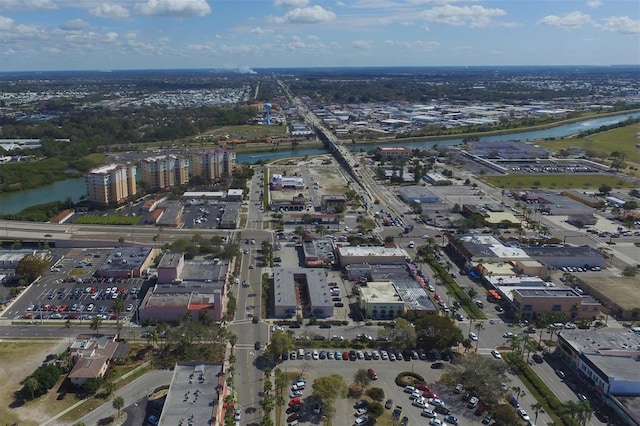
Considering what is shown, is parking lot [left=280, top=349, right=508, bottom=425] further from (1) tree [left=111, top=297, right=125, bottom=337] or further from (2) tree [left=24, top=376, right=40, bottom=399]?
(2) tree [left=24, top=376, right=40, bottom=399]

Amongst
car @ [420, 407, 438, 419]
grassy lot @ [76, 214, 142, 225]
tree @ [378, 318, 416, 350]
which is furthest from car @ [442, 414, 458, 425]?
grassy lot @ [76, 214, 142, 225]

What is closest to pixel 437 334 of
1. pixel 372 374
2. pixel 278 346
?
pixel 372 374

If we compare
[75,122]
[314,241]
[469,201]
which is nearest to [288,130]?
[75,122]

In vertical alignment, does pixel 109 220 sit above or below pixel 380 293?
above

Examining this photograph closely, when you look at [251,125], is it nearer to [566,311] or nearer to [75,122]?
[75,122]

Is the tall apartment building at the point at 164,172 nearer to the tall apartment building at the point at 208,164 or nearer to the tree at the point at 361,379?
the tall apartment building at the point at 208,164

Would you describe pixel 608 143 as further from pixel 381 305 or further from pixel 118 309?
pixel 118 309

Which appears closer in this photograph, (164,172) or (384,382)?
(384,382)
